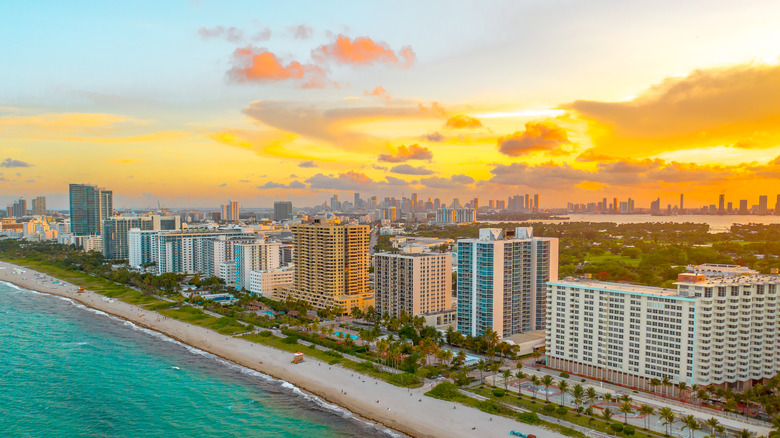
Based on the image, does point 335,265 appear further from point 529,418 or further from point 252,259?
point 529,418

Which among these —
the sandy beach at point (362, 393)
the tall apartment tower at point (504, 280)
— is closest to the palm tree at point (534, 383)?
the sandy beach at point (362, 393)

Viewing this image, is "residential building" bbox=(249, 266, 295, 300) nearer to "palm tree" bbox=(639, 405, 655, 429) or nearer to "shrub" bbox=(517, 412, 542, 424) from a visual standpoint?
"shrub" bbox=(517, 412, 542, 424)

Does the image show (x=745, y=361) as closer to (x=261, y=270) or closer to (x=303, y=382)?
(x=303, y=382)

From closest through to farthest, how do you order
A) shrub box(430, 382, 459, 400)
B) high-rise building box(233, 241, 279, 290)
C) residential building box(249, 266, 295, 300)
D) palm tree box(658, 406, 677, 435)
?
palm tree box(658, 406, 677, 435)
shrub box(430, 382, 459, 400)
residential building box(249, 266, 295, 300)
high-rise building box(233, 241, 279, 290)

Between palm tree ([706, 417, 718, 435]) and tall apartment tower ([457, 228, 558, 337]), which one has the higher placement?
tall apartment tower ([457, 228, 558, 337])

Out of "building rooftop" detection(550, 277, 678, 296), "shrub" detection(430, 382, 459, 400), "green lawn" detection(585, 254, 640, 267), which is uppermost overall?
"building rooftop" detection(550, 277, 678, 296)

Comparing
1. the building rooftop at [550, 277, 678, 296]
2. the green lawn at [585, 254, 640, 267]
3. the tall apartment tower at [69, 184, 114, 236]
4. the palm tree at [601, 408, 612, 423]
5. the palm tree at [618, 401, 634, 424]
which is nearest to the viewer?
the palm tree at [618, 401, 634, 424]

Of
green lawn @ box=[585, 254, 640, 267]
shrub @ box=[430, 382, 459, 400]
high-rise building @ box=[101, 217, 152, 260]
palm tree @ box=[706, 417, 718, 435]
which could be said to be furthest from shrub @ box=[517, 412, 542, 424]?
high-rise building @ box=[101, 217, 152, 260]
